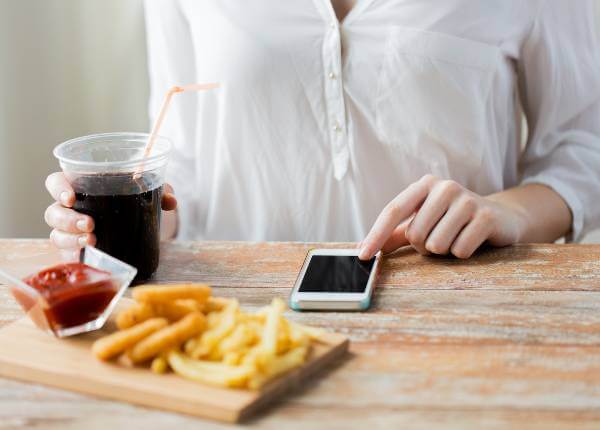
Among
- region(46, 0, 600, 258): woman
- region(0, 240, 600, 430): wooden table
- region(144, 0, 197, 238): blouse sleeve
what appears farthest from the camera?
region(144, 0, 197, 238): blouse sleeve

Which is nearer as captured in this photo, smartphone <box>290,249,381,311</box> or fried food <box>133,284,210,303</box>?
fried food <box>133,284,210,303</box>

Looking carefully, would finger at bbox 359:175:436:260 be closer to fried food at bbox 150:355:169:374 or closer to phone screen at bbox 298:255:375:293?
phone screen at bbox 298:255:375:293

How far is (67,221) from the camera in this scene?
3.59 ft

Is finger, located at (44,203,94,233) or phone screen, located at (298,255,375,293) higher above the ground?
finger, located at (44,203,94,233)

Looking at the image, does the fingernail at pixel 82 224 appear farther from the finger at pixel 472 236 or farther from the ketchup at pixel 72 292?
the finger at pixel 472 236

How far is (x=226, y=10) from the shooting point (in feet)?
4.79

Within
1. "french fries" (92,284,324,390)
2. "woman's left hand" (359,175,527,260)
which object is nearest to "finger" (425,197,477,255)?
"woman's left hand" (359,175,527,260)

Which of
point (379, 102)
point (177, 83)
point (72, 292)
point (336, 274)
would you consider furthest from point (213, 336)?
point (177, 83)

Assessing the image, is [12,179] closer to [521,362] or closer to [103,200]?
[103,200]

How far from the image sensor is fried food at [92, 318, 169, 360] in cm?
83

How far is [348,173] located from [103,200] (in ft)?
1.80

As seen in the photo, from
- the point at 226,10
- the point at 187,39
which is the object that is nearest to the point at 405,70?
the point at 226,10

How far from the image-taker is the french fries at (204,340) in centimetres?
79

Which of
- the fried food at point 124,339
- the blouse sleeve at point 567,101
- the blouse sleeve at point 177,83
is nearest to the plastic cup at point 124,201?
the fried food at point 124,339
